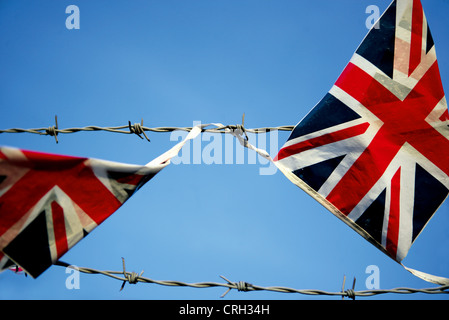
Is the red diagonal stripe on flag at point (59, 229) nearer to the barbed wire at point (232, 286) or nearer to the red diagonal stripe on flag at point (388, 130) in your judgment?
the barbed wire at point (232, 286)

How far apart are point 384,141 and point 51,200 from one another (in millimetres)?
2884

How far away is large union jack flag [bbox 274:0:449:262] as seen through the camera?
132 inches

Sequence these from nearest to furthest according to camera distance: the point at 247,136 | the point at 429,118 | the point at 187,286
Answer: the point at 187,286, the point at 247,136, the point at 429,118

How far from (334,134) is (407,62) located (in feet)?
3.21

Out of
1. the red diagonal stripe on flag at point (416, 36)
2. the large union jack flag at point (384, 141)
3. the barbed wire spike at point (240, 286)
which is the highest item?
the red diagonal stripe on flag at point (416, 36)

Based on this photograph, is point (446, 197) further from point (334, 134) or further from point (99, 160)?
point (99, 160)

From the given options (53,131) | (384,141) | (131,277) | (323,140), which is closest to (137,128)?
(53,131)

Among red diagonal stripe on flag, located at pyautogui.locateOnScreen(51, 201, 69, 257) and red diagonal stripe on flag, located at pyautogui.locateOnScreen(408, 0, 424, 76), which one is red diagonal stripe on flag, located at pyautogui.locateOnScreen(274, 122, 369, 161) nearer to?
red diagonal stripe on flag, located at pyautogui.locateOnScreen(408, 0, 424, 76)

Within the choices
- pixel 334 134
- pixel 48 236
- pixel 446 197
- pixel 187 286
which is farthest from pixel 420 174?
pixel 48 236

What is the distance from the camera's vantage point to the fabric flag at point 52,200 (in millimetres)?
2793

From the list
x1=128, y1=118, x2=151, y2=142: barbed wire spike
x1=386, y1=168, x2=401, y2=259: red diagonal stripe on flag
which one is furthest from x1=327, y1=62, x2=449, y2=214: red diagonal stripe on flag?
x1=128, y1=118, x2=151, y2=142: barbed wire spike

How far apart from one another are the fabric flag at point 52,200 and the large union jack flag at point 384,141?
1.46m

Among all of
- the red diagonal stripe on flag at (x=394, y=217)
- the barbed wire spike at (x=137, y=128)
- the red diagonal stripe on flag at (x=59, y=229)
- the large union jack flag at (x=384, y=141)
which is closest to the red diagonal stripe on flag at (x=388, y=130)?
the large union jack flag at (x=384, y=141)

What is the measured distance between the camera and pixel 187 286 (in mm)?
2740
